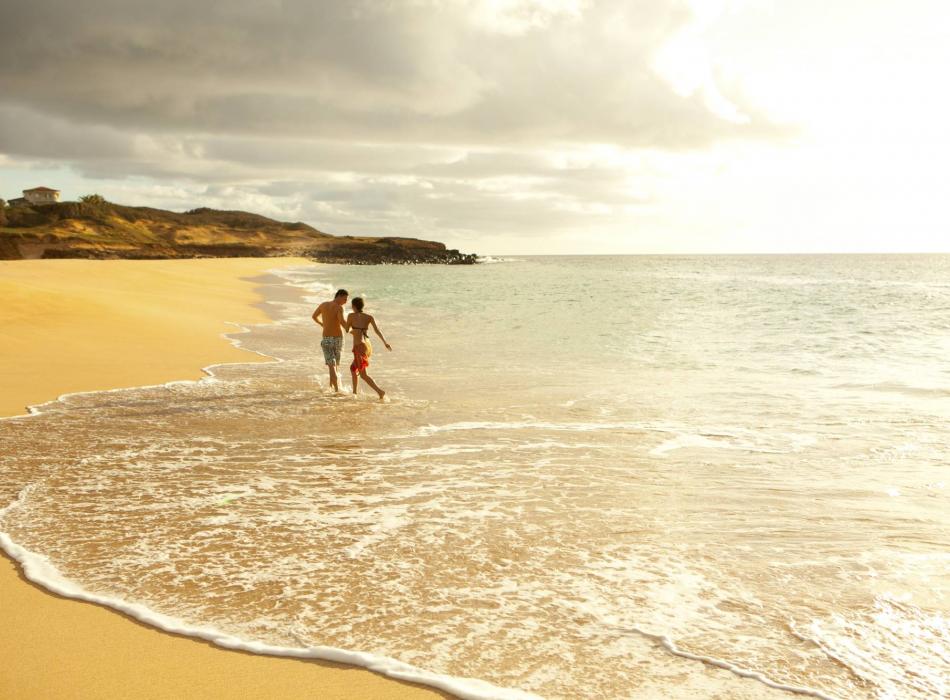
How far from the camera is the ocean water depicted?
424cm

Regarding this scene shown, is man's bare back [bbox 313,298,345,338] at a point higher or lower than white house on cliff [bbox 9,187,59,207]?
lower

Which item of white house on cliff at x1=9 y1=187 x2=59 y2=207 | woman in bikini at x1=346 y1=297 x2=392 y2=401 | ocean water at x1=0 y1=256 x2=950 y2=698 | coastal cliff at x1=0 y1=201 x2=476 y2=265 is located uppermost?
white house on cliff at x1=9 y1=187 x2=59 y2=207

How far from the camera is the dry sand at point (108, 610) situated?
3.79 m

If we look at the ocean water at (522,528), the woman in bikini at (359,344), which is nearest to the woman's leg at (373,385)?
the woman in bikini at (359,344)

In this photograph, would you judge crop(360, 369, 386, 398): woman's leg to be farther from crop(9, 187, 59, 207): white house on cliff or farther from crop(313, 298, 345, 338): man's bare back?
crop(9, 187, 59, 207): white house on cliff

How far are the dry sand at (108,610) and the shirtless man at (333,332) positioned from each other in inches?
121

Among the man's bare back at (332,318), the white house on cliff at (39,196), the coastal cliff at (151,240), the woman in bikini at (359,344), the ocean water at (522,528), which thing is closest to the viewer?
the ocean water at (522,528)

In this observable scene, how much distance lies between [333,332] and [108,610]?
29.8 feet

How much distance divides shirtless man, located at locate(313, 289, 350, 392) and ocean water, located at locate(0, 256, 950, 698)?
2.01 feet

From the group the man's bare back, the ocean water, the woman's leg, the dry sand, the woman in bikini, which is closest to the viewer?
the dry sand

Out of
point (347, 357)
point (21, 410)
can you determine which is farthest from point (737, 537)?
point (347, 357)

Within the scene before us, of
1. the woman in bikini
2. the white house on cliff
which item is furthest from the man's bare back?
the white house on cliff

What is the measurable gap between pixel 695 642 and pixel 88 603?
3.80 meters

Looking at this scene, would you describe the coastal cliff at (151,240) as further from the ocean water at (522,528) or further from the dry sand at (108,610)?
the ocean water at (522,528)
